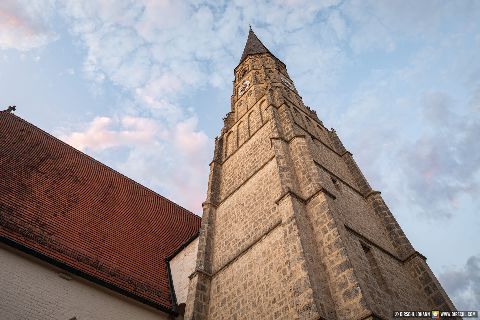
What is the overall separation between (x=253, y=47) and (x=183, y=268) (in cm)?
1916

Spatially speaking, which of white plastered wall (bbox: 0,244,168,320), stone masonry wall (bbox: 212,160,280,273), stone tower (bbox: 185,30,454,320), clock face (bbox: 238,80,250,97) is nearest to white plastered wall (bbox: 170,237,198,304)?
stone tower (bbox: 185,30,454,320)

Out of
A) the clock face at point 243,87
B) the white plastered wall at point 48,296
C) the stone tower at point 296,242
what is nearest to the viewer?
the stone tower at point 296,242

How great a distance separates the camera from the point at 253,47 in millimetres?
25594

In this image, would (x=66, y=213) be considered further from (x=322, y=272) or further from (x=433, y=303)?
(x=433, y=303)

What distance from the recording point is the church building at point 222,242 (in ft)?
24.0

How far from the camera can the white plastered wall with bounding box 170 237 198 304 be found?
34.5ft

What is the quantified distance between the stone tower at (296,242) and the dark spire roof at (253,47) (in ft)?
36.9

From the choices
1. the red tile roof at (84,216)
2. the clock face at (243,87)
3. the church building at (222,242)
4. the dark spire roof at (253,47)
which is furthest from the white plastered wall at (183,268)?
the dark spire roof at (253,47)

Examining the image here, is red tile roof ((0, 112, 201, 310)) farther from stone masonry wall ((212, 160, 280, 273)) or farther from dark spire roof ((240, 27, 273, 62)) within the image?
dark spire roof ((240, 27, 273, 62))

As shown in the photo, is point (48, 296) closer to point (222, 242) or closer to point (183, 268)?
point (183, 268)

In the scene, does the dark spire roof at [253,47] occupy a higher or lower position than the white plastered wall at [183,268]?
higher

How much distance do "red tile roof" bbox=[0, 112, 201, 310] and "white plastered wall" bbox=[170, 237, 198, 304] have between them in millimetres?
342

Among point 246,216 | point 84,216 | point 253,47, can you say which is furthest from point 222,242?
point 253,47

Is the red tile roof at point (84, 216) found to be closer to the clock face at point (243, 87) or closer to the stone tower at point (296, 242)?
the stone tower at point (296, 242)
